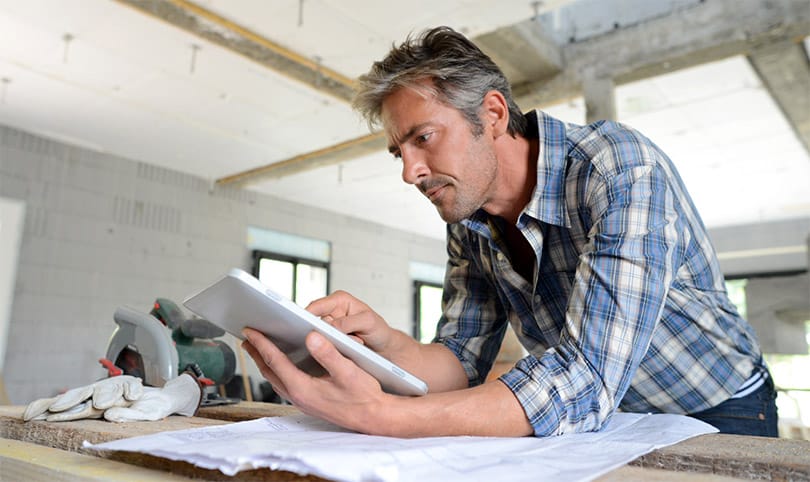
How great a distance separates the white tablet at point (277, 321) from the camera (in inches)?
26.7

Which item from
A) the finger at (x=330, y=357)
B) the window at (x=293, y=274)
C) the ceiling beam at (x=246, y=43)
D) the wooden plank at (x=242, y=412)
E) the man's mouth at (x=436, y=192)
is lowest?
the wooden plank at (x=242, y=412)

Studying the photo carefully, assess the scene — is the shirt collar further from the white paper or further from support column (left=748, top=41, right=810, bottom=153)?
support column (left=748, top=41, right=810, bottom=153)

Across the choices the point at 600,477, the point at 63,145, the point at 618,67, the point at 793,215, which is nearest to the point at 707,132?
the point at 618,67

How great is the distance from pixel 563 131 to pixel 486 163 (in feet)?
0.52

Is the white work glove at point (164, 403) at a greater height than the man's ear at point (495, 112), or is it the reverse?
the man's ear at point (495, 112)

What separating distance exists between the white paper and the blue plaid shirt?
0.08m

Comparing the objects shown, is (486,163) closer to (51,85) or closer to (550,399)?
(550,399)

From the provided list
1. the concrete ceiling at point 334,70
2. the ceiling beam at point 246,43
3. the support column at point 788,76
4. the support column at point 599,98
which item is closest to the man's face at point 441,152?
the concrete ceiling at point 334,70

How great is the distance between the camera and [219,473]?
0.54m

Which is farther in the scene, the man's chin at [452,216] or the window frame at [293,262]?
the window frame at [293,262]

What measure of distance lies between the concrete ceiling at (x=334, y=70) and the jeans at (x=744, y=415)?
8.70ft

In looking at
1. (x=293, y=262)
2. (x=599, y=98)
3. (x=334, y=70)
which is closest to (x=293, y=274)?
(x=293, y=262)

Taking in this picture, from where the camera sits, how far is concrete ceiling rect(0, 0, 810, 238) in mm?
3359

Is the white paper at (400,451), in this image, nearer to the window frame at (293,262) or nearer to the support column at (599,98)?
the support column at (599,98)
